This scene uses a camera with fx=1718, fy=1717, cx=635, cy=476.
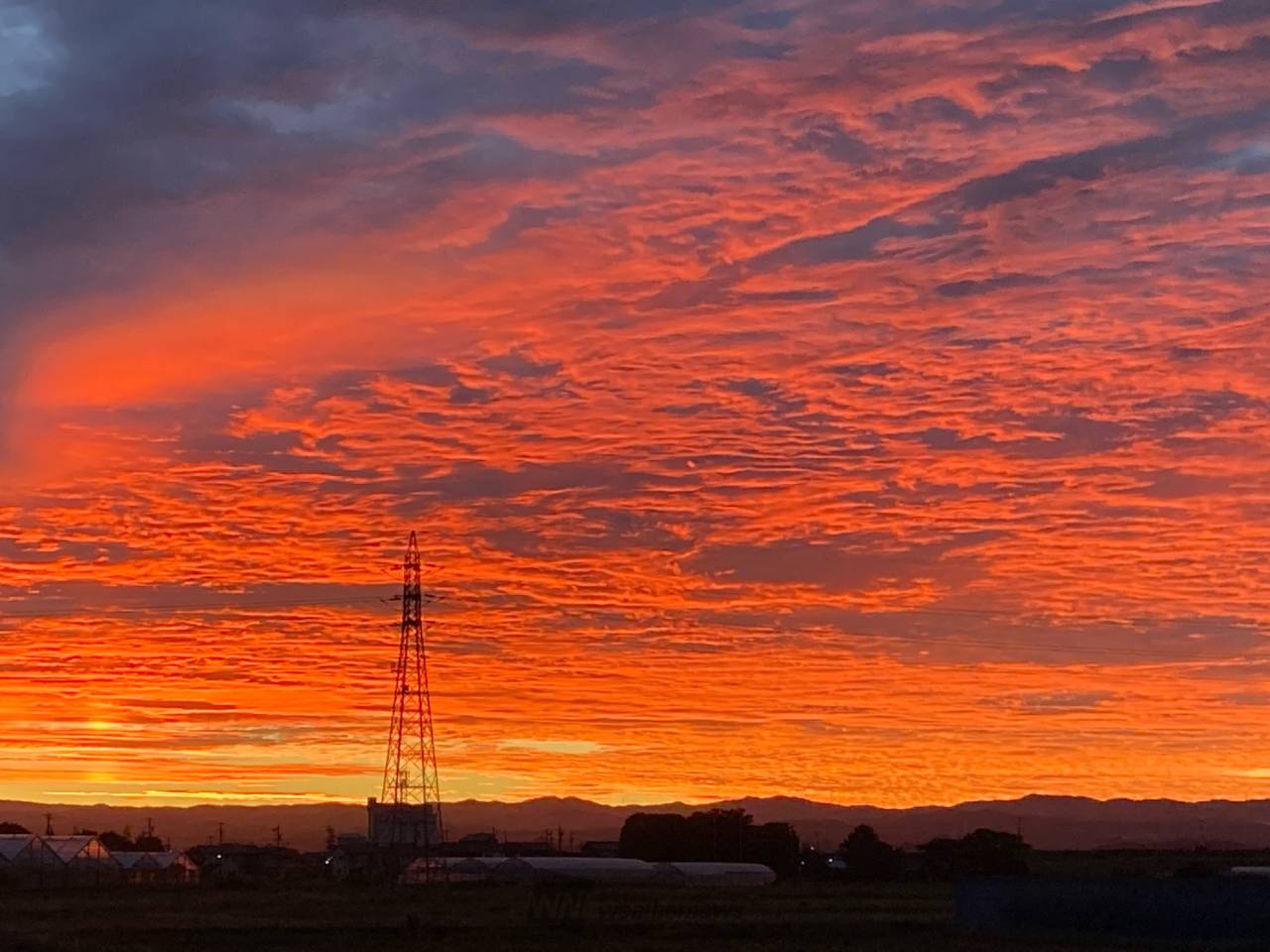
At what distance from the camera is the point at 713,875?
135375 millimetres

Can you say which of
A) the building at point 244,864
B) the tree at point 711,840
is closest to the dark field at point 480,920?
the building at point 244,864

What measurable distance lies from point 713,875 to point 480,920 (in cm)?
6434

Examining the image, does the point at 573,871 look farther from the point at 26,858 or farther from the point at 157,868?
the point at 26,858

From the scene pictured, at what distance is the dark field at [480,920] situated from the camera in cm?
5922

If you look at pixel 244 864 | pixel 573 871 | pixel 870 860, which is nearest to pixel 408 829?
pixel 573 871

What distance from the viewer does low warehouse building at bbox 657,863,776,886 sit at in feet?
436

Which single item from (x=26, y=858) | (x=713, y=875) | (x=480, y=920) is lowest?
(x=480, y=920)

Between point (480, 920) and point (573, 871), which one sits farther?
point (573, 871)

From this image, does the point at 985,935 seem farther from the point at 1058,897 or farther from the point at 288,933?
the point at 288,933

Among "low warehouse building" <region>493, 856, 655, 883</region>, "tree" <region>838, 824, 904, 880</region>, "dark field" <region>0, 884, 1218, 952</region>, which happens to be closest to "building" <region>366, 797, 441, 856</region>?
"low warehouse building" <region>493, 856, 655, 883</region>

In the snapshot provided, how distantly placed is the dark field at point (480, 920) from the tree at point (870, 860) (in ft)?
112

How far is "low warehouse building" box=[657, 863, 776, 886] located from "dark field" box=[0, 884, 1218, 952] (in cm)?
2191

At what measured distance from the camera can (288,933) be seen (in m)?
64.6

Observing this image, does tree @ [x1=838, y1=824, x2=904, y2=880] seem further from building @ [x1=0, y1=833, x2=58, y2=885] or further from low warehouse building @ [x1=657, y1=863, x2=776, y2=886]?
building @ [x1=0, y1=833, x2=58, y2=885]
